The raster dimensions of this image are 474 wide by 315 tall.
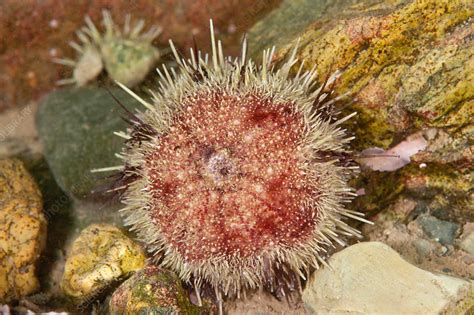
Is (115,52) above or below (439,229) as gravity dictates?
above

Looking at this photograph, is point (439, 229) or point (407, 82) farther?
point (439, 229)

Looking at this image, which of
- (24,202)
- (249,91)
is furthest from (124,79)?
(249,91)

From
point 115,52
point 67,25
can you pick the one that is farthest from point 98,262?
point 67,25

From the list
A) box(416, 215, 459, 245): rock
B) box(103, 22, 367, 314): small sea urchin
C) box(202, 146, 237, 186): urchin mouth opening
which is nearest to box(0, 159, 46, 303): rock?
box(103, 22, 367, 314): small sea urchin

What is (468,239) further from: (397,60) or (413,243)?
(397,60)

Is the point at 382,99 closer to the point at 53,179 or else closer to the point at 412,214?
the point at 412,214

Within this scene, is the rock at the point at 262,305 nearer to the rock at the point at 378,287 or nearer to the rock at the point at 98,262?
the rock at the point at 378,287
